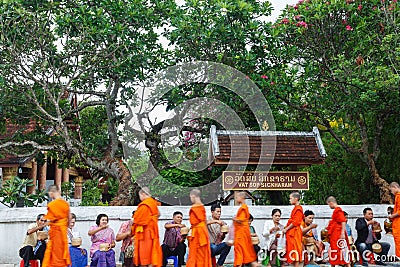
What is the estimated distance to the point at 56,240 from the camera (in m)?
8.09

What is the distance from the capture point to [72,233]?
9930mm

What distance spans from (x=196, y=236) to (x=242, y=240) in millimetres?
926

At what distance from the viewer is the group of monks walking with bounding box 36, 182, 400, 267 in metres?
8.11

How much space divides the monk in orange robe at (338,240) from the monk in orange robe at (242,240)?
1525 millimetres

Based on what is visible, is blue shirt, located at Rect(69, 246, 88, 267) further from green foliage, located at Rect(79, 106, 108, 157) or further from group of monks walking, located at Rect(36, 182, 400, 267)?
green foliage, located at Rect(79, 106, 108, 157)

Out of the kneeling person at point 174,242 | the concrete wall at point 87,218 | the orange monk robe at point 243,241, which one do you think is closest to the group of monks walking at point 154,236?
the orange monk robe at point 243,241

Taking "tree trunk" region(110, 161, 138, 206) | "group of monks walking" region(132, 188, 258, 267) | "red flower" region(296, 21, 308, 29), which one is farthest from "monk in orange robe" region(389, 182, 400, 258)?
"tree trunk" region(110, 161, 138, 206)

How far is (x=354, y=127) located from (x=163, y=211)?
→ 7.90m

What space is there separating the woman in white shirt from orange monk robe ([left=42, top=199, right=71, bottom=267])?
159 inches

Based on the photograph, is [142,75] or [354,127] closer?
[142,75]

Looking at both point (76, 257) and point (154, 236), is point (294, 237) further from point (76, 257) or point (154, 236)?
point (76, 257)

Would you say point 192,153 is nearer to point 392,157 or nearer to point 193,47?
point 193,47

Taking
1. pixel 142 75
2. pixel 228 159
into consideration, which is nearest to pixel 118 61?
pixel 142 75

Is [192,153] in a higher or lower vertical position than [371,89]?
lower
